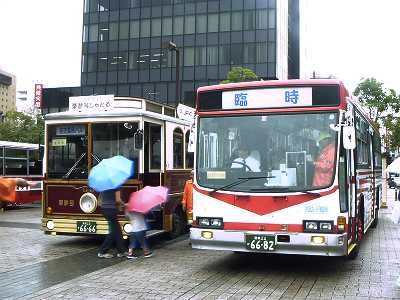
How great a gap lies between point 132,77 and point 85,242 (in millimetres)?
52455

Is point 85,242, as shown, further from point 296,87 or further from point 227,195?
point 296,87

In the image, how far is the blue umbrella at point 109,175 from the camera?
9609mm

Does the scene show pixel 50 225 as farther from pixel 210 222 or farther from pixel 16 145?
pixel 16 145

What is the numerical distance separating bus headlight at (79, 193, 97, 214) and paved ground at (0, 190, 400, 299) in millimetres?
822

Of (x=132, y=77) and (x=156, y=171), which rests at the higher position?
(x=132, y=77)

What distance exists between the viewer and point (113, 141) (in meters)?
11.1

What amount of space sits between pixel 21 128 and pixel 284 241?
4063cm

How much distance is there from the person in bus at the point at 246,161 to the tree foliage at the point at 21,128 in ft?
119

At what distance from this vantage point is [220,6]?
60031mm

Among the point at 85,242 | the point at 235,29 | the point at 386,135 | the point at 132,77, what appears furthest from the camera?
the point at 132,77

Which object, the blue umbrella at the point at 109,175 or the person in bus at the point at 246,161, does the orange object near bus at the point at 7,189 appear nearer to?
the blue umbrella at the point at 109,175

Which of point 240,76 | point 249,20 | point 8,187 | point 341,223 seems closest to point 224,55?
point 249,20

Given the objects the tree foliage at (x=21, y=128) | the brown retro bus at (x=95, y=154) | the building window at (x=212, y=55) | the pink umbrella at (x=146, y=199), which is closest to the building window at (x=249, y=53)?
the building window at (x=212, y=55)

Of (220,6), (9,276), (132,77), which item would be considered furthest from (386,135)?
(132,77)
